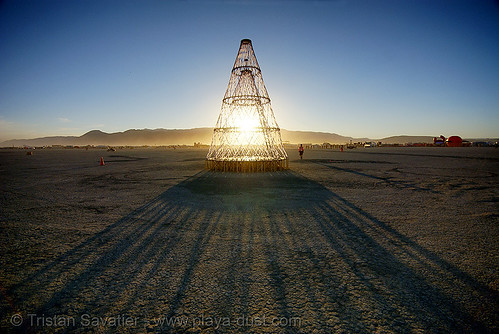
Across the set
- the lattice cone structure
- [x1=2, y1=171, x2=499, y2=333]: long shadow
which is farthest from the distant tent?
[x1=2, y1=171, x2=499, y2=333]: long shadow

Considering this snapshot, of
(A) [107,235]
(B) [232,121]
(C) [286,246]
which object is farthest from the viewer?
(B) [232,121]

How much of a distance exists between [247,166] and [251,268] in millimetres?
12144

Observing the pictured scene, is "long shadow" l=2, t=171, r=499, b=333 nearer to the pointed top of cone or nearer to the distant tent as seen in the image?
the pointed top of cone

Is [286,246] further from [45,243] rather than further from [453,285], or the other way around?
[45,243]

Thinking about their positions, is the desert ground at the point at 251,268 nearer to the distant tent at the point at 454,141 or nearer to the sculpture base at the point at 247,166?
the sculpture base at the point at 247,166

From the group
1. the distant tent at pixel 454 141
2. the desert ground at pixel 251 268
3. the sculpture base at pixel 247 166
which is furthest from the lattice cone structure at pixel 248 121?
the distant tent at pixel 454 141

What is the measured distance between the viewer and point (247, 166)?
1570 cm

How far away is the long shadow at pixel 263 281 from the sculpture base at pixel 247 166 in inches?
395

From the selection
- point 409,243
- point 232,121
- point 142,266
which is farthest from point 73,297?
point 232,121

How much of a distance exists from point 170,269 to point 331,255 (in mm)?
2679

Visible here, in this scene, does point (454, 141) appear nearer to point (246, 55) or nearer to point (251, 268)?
point (246, 55)

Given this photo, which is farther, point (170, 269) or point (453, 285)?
point (170, 269)

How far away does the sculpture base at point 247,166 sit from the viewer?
1571cm

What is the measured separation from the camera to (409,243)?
14.8ft
